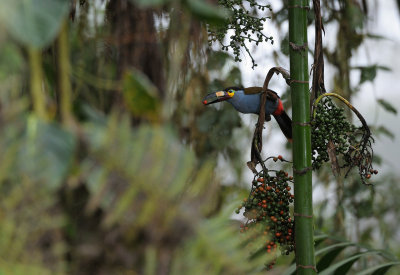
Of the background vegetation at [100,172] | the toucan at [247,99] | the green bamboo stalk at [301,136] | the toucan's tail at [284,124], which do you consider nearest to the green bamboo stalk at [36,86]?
the background vegetation at [100,172]

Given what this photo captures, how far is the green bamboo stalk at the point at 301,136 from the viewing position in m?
0.79

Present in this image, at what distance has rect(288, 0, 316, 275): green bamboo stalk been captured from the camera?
79 cm

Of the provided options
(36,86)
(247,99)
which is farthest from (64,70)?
(247,99)

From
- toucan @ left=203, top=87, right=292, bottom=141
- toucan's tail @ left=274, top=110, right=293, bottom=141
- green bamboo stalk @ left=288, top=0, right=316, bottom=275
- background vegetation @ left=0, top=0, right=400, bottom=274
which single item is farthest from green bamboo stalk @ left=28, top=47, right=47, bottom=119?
toucan's tail @ left=274, top=110, right=293, bottom=141

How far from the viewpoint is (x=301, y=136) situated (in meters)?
0.81

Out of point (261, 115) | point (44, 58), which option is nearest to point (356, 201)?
point (261, 115)

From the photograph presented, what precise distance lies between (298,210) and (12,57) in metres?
0.60

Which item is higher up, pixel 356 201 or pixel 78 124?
pixel 356 201

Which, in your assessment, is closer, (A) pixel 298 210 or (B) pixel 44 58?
(B) pixel 44 58

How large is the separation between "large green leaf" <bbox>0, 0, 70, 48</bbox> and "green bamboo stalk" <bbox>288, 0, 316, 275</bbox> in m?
0.57

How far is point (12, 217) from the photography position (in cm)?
28

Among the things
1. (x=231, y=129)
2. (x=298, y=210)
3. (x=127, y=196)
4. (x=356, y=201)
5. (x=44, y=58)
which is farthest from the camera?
(x=356, y=201)

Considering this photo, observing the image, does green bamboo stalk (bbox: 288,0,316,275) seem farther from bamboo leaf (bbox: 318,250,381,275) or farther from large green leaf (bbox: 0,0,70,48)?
large green leaf (bbox: 0,0,70,48)

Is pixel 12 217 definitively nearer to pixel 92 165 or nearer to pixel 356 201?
pixel 92 165
